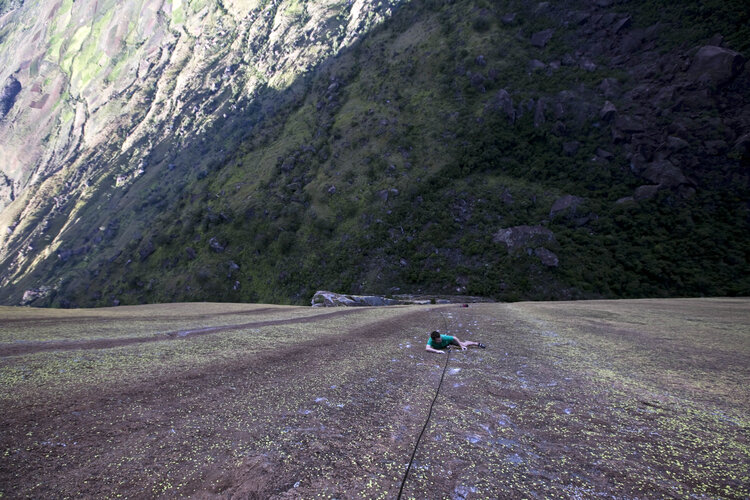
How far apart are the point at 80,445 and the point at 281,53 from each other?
140 metres

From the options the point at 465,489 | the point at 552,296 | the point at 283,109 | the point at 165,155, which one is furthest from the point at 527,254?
the point at 165,155

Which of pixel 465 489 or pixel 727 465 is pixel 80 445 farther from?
pixel 727 465

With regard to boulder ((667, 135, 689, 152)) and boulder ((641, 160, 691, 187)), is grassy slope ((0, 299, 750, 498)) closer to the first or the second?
boulder ((641, 160, 691, 187))

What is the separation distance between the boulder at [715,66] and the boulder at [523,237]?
122ft

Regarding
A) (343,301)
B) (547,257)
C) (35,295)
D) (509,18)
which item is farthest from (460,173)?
(35,295)

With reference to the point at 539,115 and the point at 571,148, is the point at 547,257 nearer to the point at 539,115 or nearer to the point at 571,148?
the point at 571,148

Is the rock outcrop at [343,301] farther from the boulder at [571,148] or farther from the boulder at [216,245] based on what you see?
the boulder at [571,148]

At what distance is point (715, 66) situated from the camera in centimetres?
5081

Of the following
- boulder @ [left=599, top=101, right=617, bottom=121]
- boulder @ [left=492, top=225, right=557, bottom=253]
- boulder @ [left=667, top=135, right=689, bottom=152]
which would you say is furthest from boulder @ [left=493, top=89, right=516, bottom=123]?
boulder @ [left=492, top=225, right=557, bottom=253]

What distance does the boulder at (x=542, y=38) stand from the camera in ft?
227

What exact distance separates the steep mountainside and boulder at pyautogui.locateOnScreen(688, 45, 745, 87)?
0.24 meters

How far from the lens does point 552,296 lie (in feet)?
136

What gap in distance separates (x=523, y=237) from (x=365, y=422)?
4811 centimetres

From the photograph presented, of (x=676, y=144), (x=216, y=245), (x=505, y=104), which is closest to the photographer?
(x=676, y=144)
